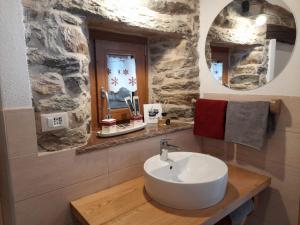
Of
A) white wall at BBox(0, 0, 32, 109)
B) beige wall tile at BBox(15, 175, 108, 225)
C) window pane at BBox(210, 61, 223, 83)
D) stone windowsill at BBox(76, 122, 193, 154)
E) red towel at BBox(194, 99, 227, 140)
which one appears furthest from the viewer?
window pane at BBox(210, 61, 223, 83)

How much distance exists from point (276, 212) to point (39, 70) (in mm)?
1685

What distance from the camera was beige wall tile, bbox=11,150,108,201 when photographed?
101 centimetres

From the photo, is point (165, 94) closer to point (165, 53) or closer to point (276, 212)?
point (165, 53)

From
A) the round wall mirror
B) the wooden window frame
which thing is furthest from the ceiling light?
the wooden window frame

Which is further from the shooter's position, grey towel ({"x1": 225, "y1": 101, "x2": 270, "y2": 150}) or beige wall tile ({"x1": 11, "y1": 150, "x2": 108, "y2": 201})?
grey towel ({"x1": 225, "y1": 101, "x2": 270, "y2": 150})

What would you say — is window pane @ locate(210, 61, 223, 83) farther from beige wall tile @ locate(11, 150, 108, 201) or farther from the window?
beige wall tile @ locate(11, 150, 108, 201)

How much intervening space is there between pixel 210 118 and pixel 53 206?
3.76 ft

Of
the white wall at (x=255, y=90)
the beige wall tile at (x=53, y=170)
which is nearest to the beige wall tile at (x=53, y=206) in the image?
the beige wall tile at (x=53, y=170)

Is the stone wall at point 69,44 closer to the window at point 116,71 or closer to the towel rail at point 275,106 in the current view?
the window at point 116,71

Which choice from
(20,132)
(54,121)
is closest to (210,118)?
(54,121)

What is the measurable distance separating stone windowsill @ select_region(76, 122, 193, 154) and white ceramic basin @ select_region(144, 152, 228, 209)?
0.18 meters

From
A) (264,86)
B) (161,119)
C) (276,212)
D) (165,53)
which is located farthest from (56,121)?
(276,212)

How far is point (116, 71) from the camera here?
1.75m

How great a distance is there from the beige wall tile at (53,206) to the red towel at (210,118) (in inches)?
33.0
